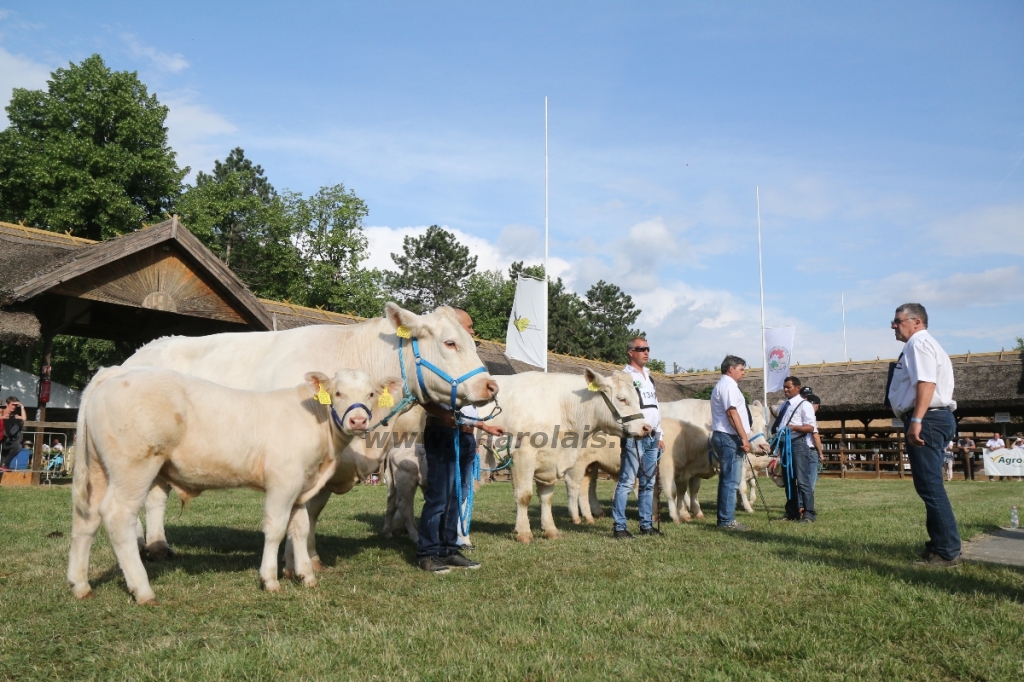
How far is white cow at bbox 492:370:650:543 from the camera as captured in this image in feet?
31.5

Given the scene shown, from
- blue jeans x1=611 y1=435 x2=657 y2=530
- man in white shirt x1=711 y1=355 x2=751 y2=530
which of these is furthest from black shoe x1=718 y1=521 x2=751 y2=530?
blue jeans x1=611 y1=435 x2=657 y2=530

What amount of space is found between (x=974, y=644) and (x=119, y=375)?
6125mm

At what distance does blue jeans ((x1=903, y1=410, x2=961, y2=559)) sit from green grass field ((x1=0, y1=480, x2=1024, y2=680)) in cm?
29

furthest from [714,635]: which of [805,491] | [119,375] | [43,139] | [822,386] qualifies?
[43,139]

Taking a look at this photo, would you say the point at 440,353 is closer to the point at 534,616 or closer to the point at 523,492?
the point at 534,616

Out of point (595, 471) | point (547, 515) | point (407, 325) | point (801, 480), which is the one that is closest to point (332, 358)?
point (407, 325)

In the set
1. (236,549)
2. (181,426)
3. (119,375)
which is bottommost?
(236,549)

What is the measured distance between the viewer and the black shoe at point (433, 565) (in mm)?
6903

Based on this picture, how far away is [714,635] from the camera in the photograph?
4.65 metres

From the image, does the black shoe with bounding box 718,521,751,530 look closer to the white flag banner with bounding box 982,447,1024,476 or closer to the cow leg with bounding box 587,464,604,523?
the cow leg with bounding box 587,464,604,523

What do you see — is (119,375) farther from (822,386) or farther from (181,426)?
(822,386)

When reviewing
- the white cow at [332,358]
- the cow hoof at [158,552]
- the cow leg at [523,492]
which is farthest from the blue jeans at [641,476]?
the cow hoof at [158,552]

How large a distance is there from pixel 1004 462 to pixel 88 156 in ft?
139

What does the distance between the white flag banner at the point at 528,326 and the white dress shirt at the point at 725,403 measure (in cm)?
1053
